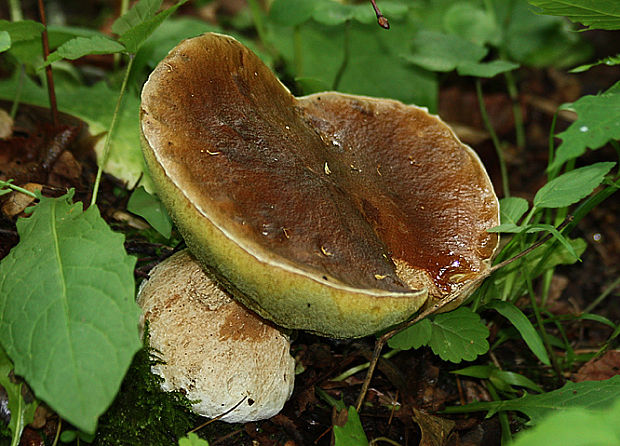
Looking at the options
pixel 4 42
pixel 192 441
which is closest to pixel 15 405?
pixel 192 441

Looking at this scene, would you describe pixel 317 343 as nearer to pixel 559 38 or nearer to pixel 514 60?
pixel 514 60

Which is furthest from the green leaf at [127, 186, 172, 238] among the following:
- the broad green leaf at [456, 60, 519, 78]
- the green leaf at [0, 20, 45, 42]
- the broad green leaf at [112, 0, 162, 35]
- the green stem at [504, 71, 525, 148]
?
the green stem at [504, 71, 525, 148]

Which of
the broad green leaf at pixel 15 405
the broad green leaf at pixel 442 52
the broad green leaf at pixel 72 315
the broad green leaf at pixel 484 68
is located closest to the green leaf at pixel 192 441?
the broad green leaf at pixel 72 315

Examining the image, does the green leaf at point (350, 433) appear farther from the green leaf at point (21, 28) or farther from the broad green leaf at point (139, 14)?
the green leaf at point (21, 28)

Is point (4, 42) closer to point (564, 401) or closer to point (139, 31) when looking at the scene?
point (139, 31)

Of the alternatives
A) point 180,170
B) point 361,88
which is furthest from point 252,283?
point 361,88
